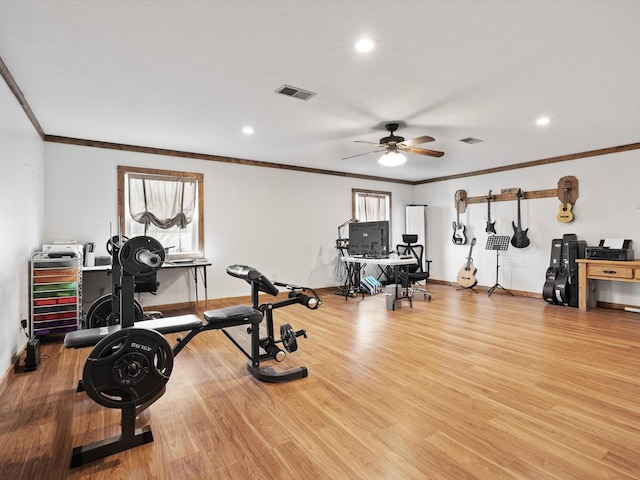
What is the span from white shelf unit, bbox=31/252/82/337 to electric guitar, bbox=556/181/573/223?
744cm

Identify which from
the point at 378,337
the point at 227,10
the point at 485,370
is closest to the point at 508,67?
the point at 227,10

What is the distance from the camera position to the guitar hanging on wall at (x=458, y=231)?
787 centimetres

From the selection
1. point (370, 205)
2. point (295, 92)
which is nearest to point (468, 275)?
point (370, 205)

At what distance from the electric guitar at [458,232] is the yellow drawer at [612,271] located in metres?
2.66

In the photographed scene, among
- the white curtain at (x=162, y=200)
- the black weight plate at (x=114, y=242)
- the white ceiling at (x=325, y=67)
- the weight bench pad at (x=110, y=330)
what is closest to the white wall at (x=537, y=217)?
the white ceiling at (x=325, y=67)

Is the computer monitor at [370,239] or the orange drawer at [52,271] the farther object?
the computer monitor at [370,239]

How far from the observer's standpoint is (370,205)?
8.27 meters

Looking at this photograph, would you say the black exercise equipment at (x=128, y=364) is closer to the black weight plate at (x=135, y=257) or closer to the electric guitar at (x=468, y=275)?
the black weight plate at (x=135, y=257)

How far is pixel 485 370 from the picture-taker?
305cm

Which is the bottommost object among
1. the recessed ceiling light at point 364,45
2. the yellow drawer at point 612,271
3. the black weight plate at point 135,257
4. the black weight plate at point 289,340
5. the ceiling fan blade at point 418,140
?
the black weight plate at point 289,340

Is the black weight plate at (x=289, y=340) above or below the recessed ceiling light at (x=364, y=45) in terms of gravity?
below

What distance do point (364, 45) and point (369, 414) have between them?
2600 millimetres

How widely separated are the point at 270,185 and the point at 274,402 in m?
4.75

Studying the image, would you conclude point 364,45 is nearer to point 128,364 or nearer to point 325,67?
point 325,67
